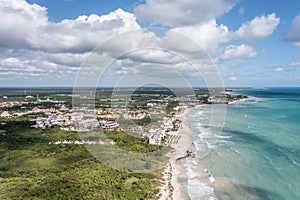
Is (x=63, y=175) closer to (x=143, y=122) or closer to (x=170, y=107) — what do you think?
(x=143, y=122)

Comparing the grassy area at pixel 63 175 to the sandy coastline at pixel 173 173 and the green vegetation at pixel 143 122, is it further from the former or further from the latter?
the green vegetation at pixel 143 122

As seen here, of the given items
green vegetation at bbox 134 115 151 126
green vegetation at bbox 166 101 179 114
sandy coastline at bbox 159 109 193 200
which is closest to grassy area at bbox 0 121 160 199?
sandy coastline at bbox 159 109 193 200

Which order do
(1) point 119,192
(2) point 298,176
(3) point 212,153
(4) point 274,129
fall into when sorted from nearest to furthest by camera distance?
(1) point 119,192
(2) point 298,176
(3) point 212,153
(4) point 274,129

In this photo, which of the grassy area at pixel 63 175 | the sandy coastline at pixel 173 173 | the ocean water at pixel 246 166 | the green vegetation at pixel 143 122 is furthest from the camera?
the green vegetation at pixel 143 122

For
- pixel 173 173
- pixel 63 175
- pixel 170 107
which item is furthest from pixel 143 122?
pixel 63 175

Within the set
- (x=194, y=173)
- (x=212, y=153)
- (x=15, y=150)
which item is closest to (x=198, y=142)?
(x=212, y=153)

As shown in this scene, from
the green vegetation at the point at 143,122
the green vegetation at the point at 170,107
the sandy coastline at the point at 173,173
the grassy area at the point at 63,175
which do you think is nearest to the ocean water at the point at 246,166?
the sandy coastline at the point at 173,173

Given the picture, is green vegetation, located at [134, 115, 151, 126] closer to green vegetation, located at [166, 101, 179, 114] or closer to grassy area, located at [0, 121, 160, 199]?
grassy area, located at [0, 121, 160, 199]

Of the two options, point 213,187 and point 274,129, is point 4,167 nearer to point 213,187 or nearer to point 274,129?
point 213,187
